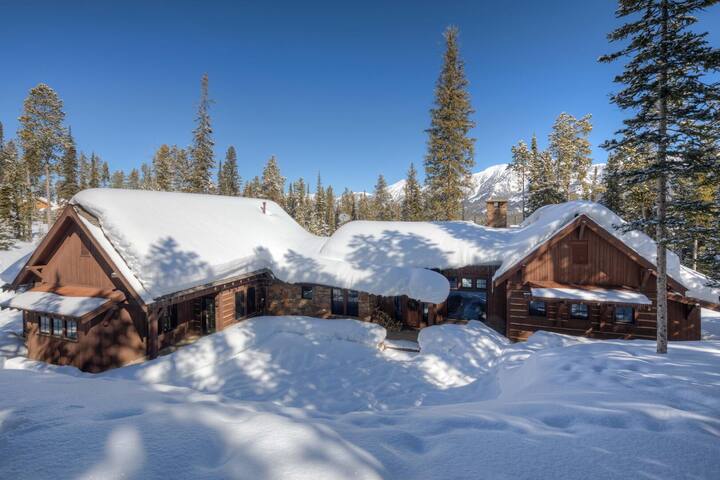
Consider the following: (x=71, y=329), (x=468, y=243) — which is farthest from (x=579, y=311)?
(x=71, y=329)

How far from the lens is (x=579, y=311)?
48.2 ft

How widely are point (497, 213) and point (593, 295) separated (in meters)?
10.7

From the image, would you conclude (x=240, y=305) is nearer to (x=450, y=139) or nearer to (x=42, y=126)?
(x=450, y=139)

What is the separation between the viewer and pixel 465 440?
4.06 m

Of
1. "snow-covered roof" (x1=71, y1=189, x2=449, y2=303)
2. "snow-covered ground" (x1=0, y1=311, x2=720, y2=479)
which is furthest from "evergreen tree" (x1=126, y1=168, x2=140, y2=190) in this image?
"snow-covered ground" (x1=0, y1=311, x2=720, y2=479)

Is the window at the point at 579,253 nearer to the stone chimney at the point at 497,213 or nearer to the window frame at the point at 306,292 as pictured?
the stone chimney at the point at 497,213

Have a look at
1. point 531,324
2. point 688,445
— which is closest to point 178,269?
point 688,445

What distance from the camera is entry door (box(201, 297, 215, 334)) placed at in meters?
16.0

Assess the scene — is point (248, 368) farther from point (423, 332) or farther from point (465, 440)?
point (465, 440)

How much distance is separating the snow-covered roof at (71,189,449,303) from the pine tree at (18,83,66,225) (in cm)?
2357

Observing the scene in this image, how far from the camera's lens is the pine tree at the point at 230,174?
176 ft

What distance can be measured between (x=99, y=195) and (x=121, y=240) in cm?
276

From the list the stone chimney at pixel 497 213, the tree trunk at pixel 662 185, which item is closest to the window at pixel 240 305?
the tree trunk at pixel 662 185

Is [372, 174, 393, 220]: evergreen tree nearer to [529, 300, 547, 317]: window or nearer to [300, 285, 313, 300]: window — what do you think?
[300, 285, 313, 300]: window
